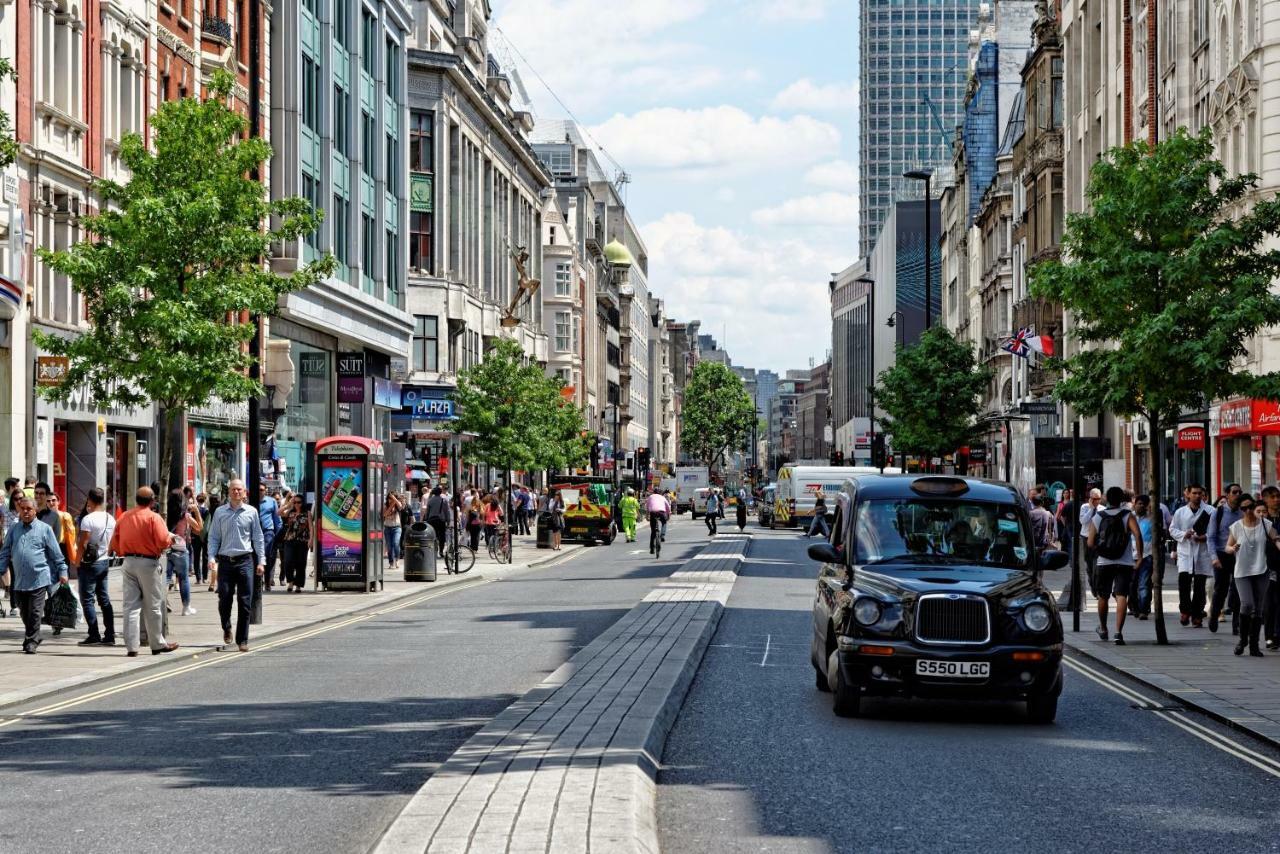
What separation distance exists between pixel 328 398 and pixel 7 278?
21.0 meters

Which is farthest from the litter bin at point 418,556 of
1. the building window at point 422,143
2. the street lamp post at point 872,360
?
the building window at point 422,143

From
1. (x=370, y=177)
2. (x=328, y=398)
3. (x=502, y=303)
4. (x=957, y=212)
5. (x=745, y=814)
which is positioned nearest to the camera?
(x=745, y=814)

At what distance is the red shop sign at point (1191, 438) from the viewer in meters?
41.1

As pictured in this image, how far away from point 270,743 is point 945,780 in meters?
4.38

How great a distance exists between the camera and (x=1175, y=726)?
45.5 feet

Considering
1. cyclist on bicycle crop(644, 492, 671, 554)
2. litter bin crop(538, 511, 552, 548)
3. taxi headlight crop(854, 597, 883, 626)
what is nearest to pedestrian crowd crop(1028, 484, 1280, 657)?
taxi headlight crop(854, 597, 883, 626)

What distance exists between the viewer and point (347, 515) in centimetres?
3169

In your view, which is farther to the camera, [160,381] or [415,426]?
[415,426]

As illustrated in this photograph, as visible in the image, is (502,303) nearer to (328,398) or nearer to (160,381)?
(328,398)

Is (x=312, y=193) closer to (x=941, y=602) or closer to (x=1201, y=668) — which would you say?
(x=1201, y=668)

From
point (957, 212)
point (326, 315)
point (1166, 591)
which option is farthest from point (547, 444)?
point (1166, 591)

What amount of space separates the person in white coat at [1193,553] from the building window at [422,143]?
51.4 metres

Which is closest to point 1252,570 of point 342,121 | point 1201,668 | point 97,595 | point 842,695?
point 1201,668

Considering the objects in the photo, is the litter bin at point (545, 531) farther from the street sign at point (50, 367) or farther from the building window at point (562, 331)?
the building window at point (562, 331)
